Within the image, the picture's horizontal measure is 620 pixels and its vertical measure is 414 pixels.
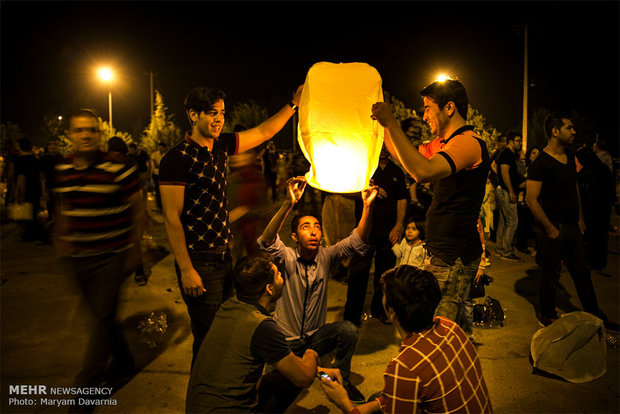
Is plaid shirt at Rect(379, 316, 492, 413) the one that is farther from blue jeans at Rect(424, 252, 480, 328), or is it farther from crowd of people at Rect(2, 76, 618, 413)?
blue jeans at Rect(424, 252, 480, 328)

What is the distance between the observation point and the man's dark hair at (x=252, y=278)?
2.40 meters

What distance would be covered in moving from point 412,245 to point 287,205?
6.57 ft

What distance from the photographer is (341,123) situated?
2.40m

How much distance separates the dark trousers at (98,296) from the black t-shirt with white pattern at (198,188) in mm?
665

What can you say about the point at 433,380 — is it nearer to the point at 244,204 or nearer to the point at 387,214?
the point at 244,204

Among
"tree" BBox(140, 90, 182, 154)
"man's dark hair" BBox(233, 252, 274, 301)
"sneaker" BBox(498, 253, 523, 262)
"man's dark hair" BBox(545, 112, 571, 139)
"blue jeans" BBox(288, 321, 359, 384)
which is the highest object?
"man's dark hair" BBox(545, 112, 571, 139)

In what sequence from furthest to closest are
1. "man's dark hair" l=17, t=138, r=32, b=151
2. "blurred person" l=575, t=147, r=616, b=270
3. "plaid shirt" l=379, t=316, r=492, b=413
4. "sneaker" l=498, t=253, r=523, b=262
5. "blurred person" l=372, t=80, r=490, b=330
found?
"man's dark hair" l=17, t=138, r=32, b=151 → "sneaker" l=498, t=253, r=523, b=262 → "blurred person" l=575, t=147, r=616, b=270 → "blurred person" l=372, t=80, r=490, b=330 → "plaid shirt" l=379, t=316, r=492, b=413

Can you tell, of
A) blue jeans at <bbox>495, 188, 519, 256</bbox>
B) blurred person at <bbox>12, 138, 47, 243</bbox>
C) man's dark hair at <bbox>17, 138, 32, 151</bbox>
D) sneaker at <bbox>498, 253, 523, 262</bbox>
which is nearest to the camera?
sneaker at <bbox>498, 253, 523, 262</bbox>

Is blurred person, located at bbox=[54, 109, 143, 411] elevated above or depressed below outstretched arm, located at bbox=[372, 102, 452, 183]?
below

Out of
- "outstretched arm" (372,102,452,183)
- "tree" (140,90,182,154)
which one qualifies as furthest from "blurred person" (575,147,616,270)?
"tree" (140,90,182,154)

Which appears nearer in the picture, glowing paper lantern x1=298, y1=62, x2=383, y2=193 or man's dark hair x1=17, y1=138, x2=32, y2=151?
glowing paper lantern x1=298, y1=62, x2=383, y2=193

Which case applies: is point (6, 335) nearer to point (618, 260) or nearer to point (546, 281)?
point (546, 281)

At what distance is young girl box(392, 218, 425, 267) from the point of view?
456cm

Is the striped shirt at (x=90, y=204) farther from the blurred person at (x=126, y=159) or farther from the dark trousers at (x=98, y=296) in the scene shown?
the blurred person at (x=126, y=159)
